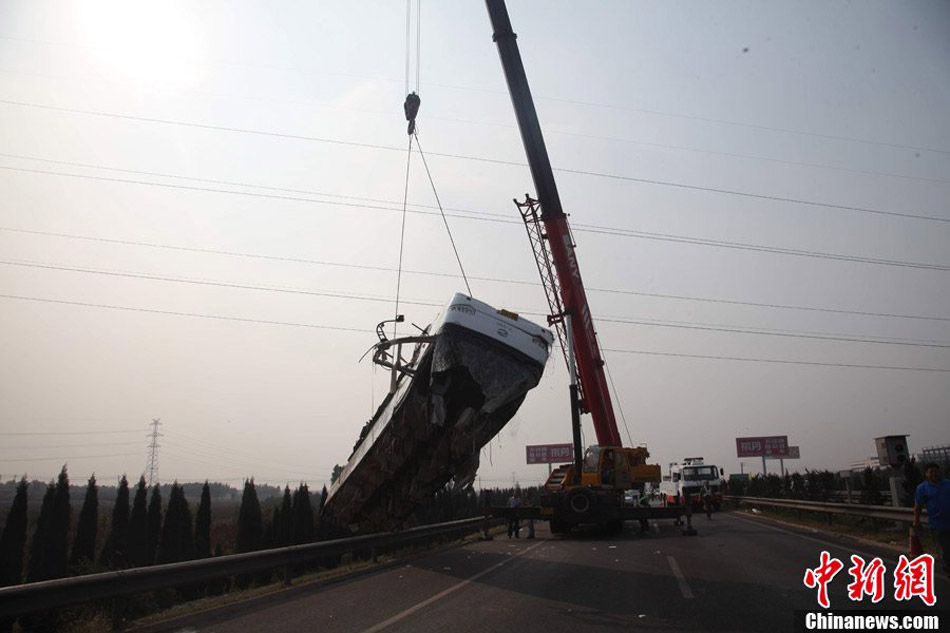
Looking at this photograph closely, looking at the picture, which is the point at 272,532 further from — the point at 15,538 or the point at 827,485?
the point at 827,485

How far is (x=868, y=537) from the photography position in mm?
16078

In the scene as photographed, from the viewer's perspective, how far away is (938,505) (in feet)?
27.6

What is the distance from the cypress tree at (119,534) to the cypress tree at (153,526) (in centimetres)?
79

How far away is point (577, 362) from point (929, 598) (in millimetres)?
13861

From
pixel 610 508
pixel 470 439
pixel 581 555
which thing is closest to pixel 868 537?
pixel 610 508

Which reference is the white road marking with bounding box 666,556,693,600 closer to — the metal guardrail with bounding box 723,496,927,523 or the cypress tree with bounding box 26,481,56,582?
the metal guardrail with bounding box 723,496,927,523

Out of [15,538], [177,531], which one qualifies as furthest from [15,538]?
[177,531]

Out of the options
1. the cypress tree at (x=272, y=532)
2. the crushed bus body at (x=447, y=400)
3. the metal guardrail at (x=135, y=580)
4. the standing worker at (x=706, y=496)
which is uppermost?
the crushed bus body at (x=447, y=400)

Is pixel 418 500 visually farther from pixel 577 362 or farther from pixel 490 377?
pixel 577 362

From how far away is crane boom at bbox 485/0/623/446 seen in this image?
2055cm

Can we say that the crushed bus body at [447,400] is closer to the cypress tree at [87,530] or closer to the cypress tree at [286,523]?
the cypress tree at [87,530]

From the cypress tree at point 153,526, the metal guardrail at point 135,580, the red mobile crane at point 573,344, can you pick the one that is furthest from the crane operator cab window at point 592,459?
the cypress tree at point 153,526

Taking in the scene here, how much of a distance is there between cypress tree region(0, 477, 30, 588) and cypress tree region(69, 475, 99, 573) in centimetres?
173

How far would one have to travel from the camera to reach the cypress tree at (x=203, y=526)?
78.1 ft
